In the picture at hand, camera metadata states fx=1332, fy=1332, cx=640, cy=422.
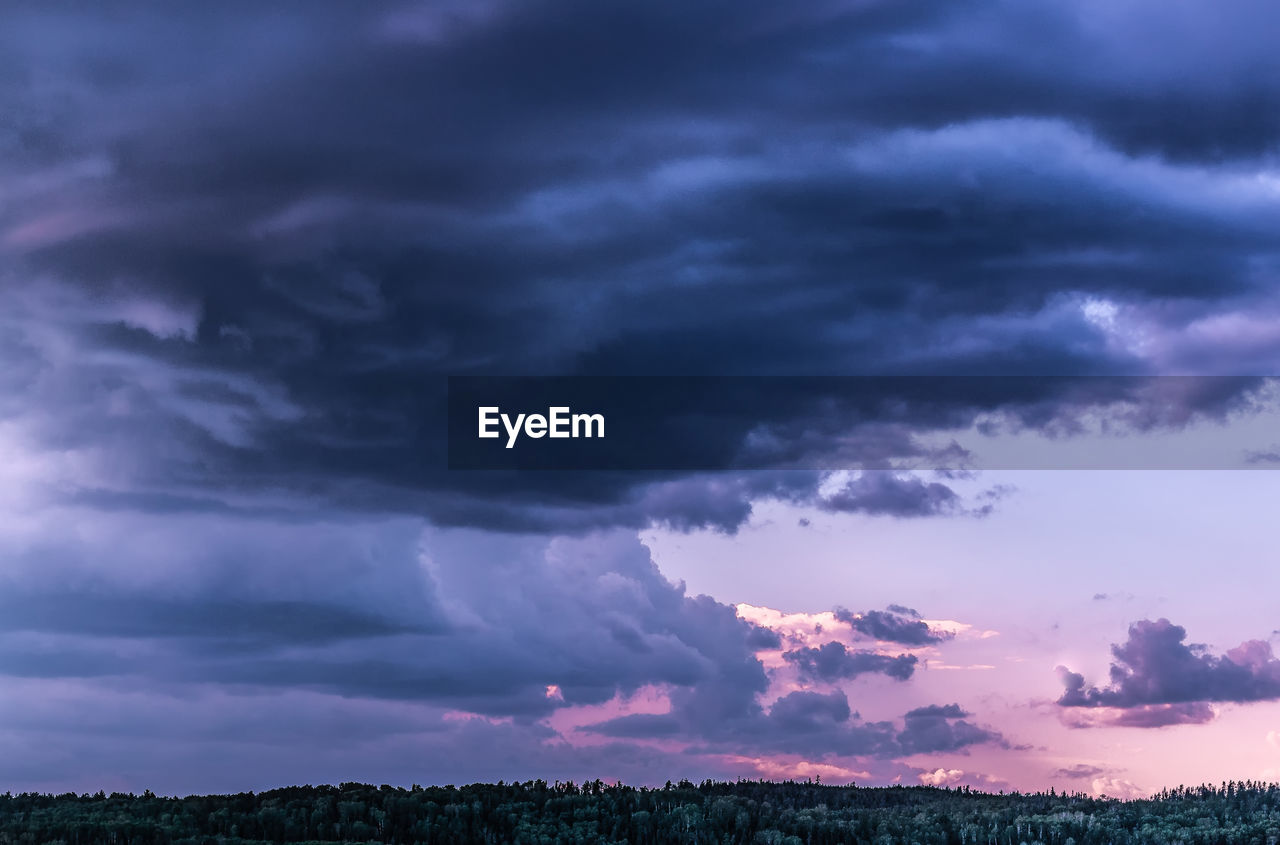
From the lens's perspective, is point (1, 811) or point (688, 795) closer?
point (1, 811)

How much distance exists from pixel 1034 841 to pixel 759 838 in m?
38.5

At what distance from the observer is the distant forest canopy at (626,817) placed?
152 m

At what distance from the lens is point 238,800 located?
177875mm

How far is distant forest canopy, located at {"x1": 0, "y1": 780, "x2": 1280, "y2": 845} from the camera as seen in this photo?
15250cm

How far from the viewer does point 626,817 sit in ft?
618

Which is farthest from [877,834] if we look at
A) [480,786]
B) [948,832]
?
[480,786]

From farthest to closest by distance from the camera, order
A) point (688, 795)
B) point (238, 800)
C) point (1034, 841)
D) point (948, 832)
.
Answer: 1. point (688, 795)
2. point (238, 800)
3. point (948, 832)
4. point (1034, 841)

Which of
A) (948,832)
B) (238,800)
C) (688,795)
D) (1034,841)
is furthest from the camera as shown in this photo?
(688,795)

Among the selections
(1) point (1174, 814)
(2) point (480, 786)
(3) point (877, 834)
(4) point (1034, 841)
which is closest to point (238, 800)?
(2) point (480, 786)

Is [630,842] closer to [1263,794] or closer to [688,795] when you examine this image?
[688,795]

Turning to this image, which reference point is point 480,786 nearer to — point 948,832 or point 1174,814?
point 948,832

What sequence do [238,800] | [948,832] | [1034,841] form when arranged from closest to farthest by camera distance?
[1034,841], [948,832], [238,800]

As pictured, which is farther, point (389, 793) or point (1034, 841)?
point (389, 793)

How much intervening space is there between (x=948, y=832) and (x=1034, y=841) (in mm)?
16672
